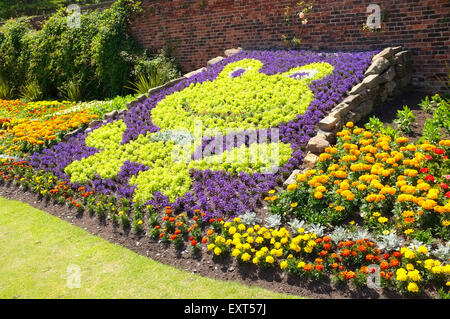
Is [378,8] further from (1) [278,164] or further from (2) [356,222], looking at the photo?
(2) [356,222]

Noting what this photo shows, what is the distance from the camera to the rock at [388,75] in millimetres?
7552

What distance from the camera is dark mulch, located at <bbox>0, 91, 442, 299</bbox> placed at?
13.1ft

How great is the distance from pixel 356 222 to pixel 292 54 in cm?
584

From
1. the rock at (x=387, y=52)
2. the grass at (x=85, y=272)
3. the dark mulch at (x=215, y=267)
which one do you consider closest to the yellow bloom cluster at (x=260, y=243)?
the dark mulch at (x=215, y=267)

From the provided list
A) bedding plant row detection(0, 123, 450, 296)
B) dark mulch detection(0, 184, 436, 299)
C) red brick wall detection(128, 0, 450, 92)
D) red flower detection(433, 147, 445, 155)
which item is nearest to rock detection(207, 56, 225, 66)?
red brick wall detection(128, 0, 450, 92)

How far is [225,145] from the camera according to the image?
693 cm

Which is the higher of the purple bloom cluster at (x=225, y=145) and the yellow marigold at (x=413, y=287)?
the purple bloom cluster at (x=225, y=145)

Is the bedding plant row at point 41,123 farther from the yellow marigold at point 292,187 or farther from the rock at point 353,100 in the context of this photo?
the yellow marigold at point 292,187

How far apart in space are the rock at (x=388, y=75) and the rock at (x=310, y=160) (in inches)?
105

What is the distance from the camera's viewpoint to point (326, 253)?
4.27 metres

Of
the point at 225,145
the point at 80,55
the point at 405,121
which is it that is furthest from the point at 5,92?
the point at 405,121

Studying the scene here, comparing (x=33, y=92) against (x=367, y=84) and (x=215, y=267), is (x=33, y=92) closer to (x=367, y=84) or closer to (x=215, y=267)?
(x=367, y=84)

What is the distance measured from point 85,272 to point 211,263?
5.04 feet

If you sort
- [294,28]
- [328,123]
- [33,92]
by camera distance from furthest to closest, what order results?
1. [33,92]
2. [294,28]
3. [328,123]
